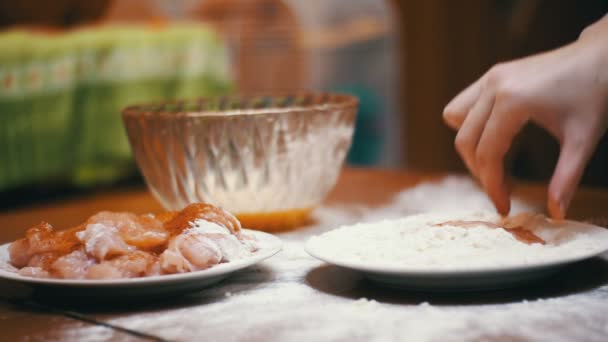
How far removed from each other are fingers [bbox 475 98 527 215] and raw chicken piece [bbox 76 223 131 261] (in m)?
0.44

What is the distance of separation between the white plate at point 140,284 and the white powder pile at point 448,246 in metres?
0.09

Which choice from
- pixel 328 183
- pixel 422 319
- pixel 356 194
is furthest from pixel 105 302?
pixel 356 194

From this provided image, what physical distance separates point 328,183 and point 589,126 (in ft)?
1.43

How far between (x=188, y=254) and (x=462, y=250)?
0.89ft

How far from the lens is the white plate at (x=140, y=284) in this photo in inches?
29.3

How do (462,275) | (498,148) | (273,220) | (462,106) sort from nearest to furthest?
1. (462,275)
2. (498,148)
3. (462,106)
4. (273,220)

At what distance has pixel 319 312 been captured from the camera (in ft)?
2.44

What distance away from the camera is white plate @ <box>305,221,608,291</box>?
2.38ft

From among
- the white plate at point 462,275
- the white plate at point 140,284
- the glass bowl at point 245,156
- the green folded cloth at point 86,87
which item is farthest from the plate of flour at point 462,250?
the green folded cloth at point 86,87

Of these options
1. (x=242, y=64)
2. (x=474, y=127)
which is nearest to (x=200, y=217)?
(x=474, y=127)

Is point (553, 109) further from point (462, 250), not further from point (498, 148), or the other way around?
point (462, 250)

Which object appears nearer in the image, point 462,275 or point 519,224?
point 462,275

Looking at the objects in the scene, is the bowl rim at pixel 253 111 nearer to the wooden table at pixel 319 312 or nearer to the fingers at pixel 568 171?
the wooden table at pixel 319 312

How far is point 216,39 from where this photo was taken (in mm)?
2564
